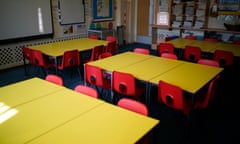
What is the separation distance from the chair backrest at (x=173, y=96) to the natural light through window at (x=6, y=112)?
1551 millimetres

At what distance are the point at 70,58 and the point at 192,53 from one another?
2.36 meters

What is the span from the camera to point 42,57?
4.25 meters

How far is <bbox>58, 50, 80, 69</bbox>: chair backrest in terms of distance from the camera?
421cm

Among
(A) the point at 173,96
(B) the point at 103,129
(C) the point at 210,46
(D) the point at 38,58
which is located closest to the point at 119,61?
(A) the point at 173,96

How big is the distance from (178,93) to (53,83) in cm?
145

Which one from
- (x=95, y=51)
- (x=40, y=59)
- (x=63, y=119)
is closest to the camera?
(x=63, y=119)

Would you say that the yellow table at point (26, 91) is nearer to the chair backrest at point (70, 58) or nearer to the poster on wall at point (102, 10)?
the chair backrest at point (70, 58)

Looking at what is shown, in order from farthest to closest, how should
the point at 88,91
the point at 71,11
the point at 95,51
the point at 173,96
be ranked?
the point at 71,11, the point at 95,51, the point at 173,96, the point at 88,91

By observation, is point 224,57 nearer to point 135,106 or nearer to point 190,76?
point 190,76

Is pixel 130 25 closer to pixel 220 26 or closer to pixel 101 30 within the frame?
pixel 101 30

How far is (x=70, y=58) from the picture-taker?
4.31 m

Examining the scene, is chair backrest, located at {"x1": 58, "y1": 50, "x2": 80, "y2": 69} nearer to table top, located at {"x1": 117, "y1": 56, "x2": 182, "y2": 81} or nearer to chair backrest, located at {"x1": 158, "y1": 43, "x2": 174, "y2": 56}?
table top, located at {"x1": 117, "y1": 56, "x2": 182, "y2": 81}

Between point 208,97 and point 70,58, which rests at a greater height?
point 70,58

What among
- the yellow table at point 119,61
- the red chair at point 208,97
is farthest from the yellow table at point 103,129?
the yellow table at point 119,61
